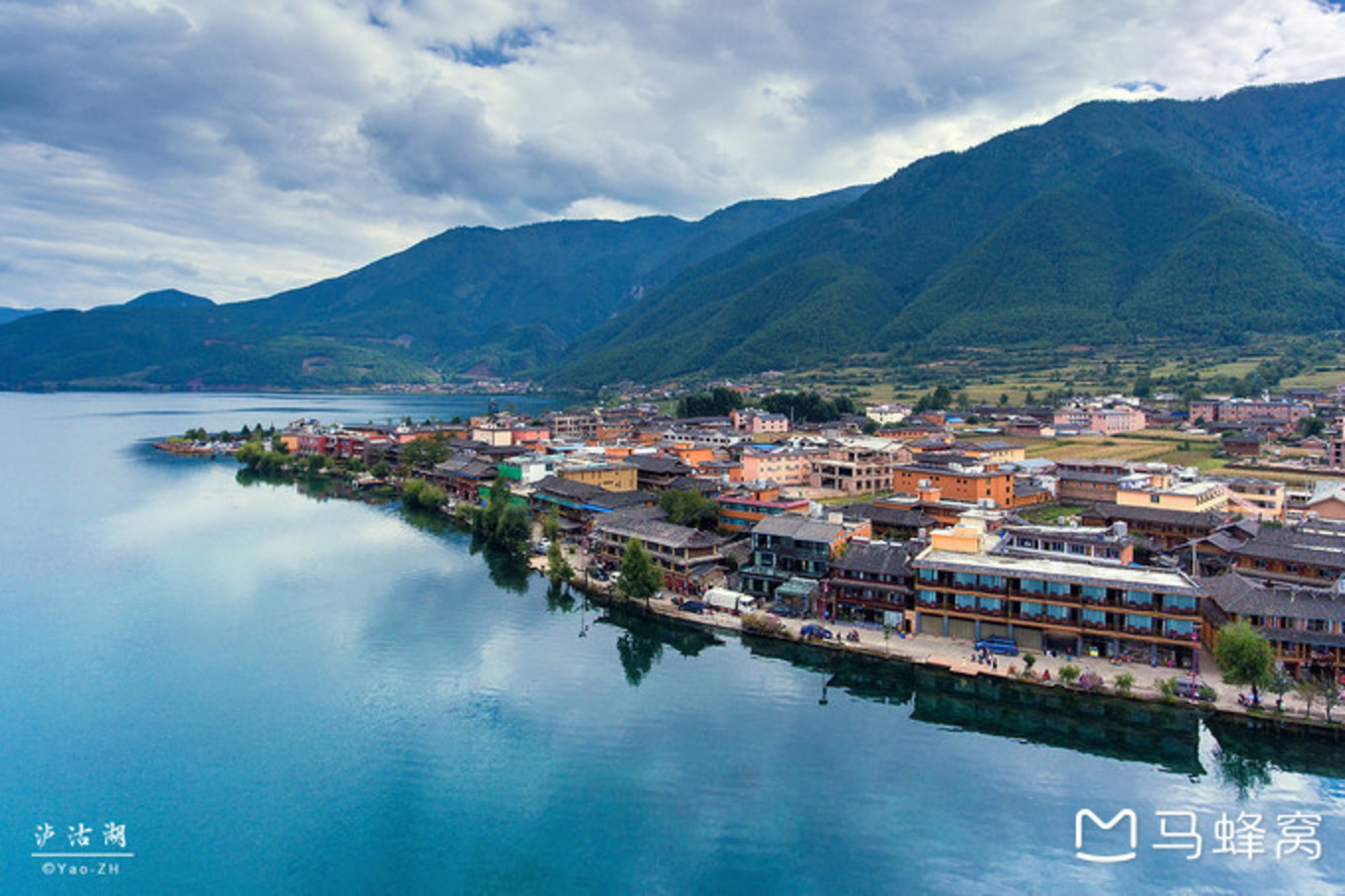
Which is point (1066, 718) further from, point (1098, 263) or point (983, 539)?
point (1098, 263)

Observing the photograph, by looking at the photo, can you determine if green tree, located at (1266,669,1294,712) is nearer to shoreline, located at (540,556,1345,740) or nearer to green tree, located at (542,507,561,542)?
shoreline, located at (540,556,1345,740)

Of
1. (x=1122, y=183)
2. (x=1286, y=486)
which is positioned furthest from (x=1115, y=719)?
(x=1122, y=183)

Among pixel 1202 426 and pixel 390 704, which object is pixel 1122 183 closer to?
pixel 1202 426

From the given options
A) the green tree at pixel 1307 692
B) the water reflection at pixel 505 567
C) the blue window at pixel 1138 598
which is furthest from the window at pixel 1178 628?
the water reflection at pixel 505 567

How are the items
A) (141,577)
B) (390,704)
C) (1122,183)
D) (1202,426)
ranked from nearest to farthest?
1. (390,704)
2. (141,577)
3. (1202,426)
4. (1122,183)

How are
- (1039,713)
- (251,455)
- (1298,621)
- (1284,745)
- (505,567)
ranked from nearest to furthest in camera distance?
(1284,745), (1039,713), (1298,621), (505,567), (251,455)

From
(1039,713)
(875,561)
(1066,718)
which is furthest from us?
(875,561)

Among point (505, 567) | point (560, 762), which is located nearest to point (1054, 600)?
point (560, 762)
